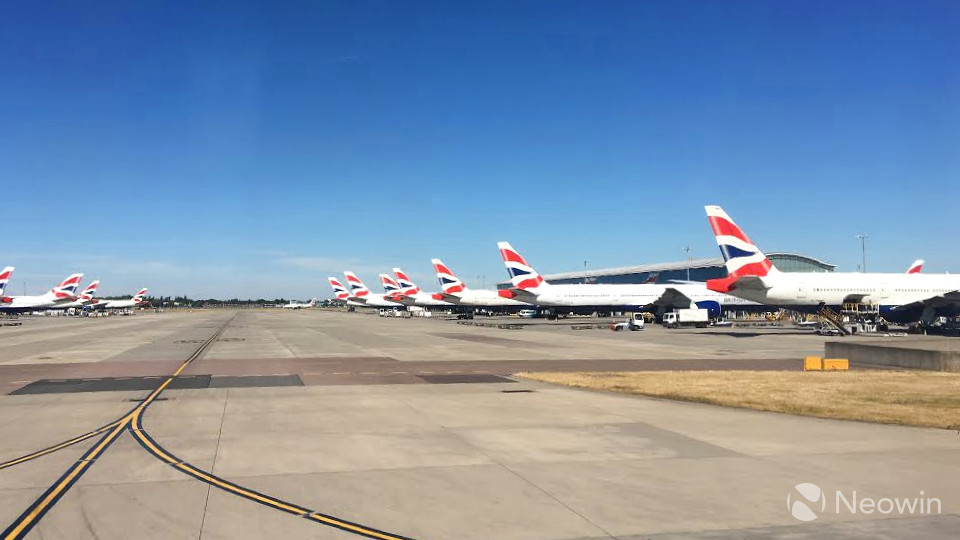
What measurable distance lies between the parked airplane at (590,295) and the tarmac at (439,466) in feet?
214

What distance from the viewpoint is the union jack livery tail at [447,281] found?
10844 centimetres

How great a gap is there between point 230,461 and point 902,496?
1023 centimetres

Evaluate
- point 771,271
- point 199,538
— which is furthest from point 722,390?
point 771,271

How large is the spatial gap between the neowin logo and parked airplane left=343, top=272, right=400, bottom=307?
15607 centimetres

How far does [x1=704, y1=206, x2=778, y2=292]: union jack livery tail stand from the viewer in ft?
184

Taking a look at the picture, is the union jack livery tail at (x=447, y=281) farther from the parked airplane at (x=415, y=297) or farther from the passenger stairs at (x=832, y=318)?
the passenger stairs at (x=832, y=318)

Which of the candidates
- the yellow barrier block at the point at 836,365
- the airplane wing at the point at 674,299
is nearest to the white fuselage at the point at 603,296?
the airplane wing at the point at 674,299

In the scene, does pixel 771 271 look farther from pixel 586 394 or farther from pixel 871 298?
pixel 586 394

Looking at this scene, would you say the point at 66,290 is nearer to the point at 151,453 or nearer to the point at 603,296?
the point at 603,296

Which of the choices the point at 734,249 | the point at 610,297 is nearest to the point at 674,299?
the point at 610,297

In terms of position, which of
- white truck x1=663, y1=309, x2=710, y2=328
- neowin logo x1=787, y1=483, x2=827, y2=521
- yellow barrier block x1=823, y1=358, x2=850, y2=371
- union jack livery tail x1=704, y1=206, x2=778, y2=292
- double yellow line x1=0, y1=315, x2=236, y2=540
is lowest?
double yellow line x1=0, y1=315, x2=236, y2=540

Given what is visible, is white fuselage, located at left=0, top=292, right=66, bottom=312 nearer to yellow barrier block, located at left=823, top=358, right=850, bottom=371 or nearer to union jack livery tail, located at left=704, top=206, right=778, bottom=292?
union jack livery tail, located at left=704, top=206, right=778, bottom=292

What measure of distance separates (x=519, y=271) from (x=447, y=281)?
24.1 metres

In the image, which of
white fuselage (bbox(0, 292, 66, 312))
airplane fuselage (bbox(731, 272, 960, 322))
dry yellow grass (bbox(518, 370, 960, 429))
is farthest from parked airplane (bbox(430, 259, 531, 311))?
dry yellow grass (bbox(518, 370, 960, 429))
